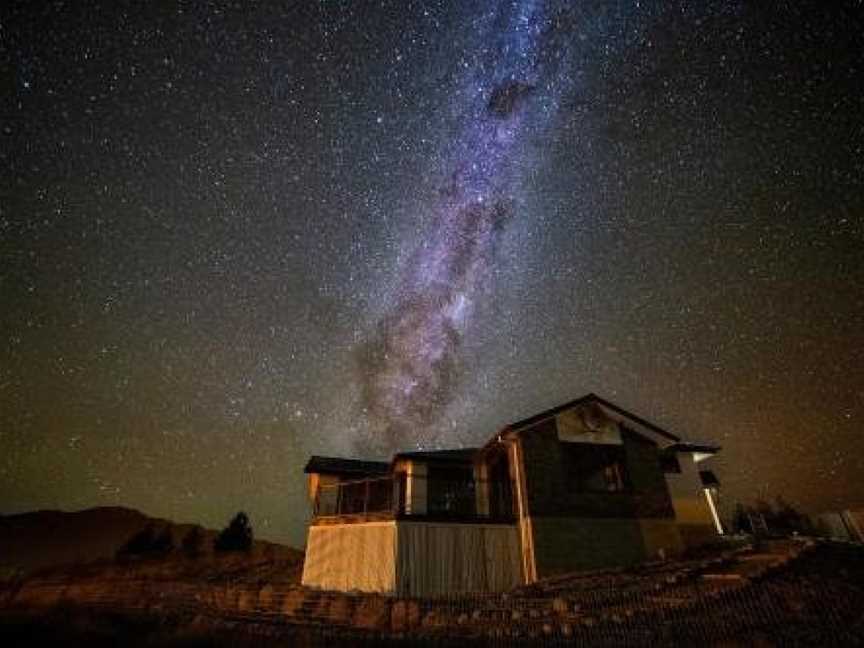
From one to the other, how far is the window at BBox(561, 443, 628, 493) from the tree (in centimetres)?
3646

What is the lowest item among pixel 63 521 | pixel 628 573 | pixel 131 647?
pixel 131 647

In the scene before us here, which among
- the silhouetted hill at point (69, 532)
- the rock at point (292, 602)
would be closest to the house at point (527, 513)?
the rock at point (292, 602)

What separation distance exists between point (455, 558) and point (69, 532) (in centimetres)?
15056

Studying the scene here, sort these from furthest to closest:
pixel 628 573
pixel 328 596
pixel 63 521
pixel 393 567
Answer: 1. pixel 63 521
2. pixel 393 567
3. pixel 328 596
4. pixel 628 573

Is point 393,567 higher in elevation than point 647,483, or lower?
lower

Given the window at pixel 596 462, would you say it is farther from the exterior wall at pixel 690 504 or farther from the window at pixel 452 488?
the window at pixel 452 488

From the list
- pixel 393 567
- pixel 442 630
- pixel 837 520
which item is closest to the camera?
pixel 442 630

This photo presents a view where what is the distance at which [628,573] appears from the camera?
1569 cm

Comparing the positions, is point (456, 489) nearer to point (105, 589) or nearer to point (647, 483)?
point (647, 483)

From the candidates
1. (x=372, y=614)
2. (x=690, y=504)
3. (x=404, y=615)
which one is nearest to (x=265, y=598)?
(x=372, y=614)

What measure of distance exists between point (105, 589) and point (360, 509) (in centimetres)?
1317

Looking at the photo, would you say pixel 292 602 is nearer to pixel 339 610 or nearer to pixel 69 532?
pixel 339 610

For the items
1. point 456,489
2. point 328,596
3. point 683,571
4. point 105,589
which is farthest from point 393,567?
point 105,589

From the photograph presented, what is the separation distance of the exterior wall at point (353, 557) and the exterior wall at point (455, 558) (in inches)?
20.8
